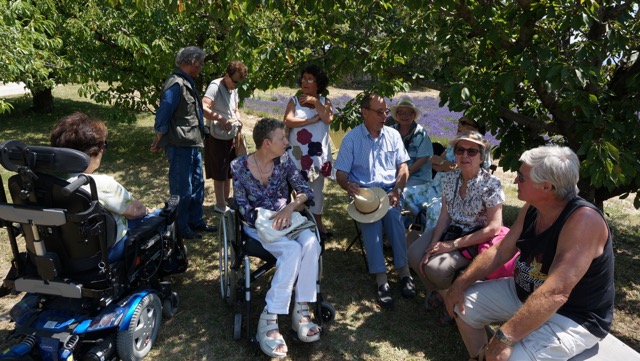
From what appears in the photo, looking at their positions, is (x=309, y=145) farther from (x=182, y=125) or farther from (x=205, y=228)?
(x=205, y=228)

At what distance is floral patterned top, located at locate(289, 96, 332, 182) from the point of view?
175 inches

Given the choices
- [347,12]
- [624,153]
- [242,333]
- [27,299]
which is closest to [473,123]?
[624,153]

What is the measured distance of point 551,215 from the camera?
2553mm

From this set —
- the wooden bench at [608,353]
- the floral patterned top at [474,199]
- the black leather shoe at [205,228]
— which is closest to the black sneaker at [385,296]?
the floral patterned top at [474,199]

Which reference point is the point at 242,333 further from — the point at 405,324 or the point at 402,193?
the point at 402,193

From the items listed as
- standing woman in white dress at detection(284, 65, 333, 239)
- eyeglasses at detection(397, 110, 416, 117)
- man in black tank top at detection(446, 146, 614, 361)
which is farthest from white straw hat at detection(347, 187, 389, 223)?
man in black tank top at detection(446, 146, 614, 361)

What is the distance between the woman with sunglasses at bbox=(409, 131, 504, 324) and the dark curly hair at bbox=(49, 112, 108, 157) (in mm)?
2409

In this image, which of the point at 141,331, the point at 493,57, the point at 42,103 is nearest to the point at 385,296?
the point at 141,331

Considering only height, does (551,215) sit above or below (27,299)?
above

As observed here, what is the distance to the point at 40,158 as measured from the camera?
95.2 inches

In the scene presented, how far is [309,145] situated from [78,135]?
215cm

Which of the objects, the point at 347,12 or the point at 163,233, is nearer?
the point at 163,233

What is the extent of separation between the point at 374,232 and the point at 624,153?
196 cm

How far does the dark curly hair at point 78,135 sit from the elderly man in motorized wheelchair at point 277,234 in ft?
3.16
